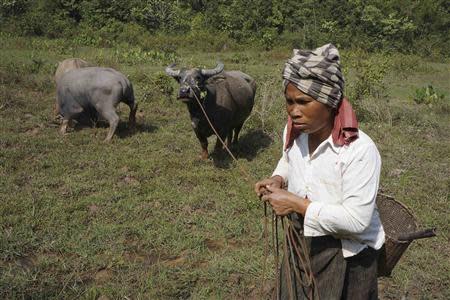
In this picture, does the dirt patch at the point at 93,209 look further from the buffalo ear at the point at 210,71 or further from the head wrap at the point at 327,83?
the head wrap at the point at 327,83

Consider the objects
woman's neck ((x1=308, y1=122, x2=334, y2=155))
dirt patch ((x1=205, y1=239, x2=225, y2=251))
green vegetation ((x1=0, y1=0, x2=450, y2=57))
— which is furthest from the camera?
green vegetation ((x1=0, y1=0, x2=450, y2=57))

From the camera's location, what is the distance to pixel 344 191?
63.2 inches

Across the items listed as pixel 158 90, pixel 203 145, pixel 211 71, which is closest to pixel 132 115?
pixel 203 145

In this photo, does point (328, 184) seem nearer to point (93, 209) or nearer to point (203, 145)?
point (93, 209)

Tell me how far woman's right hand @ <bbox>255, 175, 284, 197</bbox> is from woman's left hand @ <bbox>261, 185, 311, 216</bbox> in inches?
6.4

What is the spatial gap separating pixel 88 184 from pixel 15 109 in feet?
11.2

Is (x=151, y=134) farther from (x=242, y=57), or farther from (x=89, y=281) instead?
(x=242, y=57)

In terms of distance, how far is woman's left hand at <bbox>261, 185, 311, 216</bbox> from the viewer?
5.37ft

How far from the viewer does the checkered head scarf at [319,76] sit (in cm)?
159

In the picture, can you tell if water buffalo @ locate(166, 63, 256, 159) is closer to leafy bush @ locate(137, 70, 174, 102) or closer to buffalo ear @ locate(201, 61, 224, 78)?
buffalo ear @ locate(201, 61, 224, 78)

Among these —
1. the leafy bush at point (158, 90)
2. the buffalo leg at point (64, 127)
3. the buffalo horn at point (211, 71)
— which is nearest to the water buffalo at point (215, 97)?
the buffalo horn at point (211, 71)

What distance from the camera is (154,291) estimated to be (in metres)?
3.11

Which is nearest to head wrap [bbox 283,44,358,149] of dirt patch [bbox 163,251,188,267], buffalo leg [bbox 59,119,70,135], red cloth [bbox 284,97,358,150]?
red cloth [bbox 284,97,358,150]

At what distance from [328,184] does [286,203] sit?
18cm
